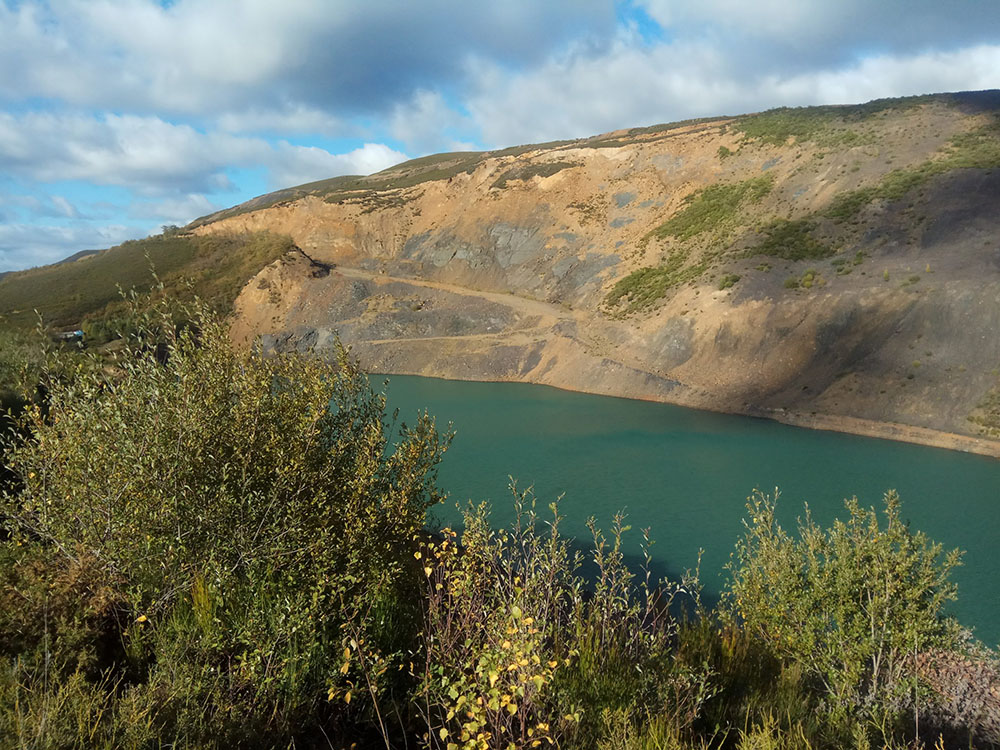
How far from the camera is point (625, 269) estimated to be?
54.7 meters

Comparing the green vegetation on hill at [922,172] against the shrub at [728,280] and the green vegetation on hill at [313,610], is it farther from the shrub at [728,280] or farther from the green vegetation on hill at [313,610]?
the green vegetation on hill at [313,610]

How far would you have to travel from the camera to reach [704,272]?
152ft

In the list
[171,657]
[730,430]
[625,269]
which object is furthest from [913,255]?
[171,657]

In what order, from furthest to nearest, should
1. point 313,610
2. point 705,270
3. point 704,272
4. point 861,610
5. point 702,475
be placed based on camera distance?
point 705,270, point 704,272, point 702,475, point 861,610, point 313,610

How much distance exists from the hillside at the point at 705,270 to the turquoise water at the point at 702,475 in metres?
3.44

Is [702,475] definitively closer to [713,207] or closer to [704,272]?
[704,272]

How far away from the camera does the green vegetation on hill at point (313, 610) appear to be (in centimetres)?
477

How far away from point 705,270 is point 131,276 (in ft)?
208

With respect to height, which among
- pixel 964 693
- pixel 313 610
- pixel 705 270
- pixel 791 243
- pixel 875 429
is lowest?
pixel 875 429

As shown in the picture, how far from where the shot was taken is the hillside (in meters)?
34.3

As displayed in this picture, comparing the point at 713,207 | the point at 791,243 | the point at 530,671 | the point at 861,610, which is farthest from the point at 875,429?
the point at 530,671

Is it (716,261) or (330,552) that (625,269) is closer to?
(716,261)

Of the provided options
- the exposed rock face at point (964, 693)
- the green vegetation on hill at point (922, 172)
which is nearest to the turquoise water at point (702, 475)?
the exposed rock face at point (964, 693)

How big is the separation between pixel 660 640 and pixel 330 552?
153 inches
